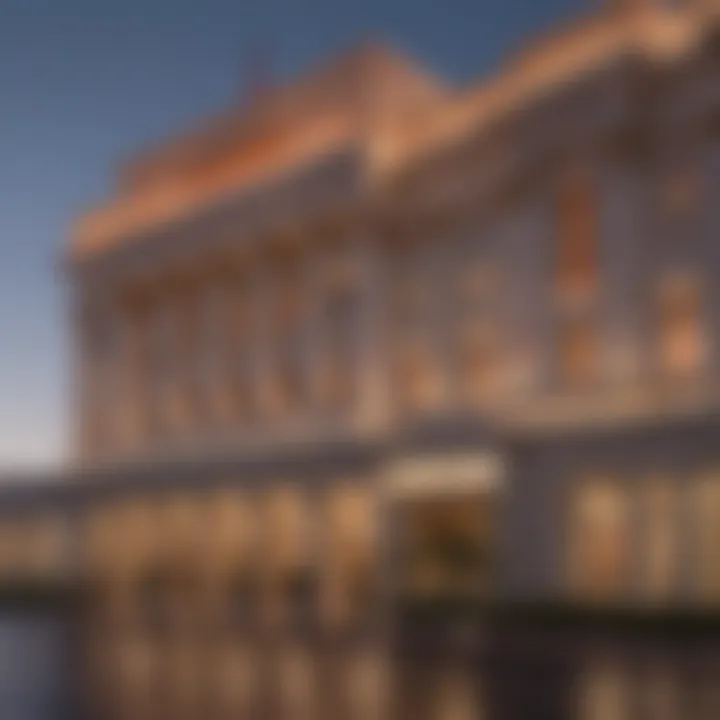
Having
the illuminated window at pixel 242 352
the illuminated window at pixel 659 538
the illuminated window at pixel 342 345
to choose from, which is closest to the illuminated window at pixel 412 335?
the illuminated window at pixel 342 345

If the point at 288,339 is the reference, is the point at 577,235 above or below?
above

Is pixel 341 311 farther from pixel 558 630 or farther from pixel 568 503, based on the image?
pixel 558 630

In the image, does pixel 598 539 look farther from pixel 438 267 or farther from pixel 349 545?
pixel 438 267

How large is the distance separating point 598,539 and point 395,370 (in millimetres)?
11548

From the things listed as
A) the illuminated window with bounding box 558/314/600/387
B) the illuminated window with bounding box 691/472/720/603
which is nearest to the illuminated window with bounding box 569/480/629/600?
the illuminated window with bounding box 691/472/720/603

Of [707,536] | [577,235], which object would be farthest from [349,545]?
[707,536]

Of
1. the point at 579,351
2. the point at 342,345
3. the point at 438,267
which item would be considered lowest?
the point at 579,351

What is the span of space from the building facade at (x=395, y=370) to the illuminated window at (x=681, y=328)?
2.3 inches

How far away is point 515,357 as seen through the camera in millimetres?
32688

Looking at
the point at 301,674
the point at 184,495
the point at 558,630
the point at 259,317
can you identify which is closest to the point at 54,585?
the point at 184,495

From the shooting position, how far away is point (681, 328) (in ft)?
94.7

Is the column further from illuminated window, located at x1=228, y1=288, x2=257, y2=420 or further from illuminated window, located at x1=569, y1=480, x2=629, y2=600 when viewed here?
illuminated window, located at x1=569, y1=480, x2=629, y2=600

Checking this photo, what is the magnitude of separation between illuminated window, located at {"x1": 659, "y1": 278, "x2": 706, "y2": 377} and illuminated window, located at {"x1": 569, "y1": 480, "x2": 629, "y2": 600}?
3.89 metres

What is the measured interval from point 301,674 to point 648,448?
38.6 ft
